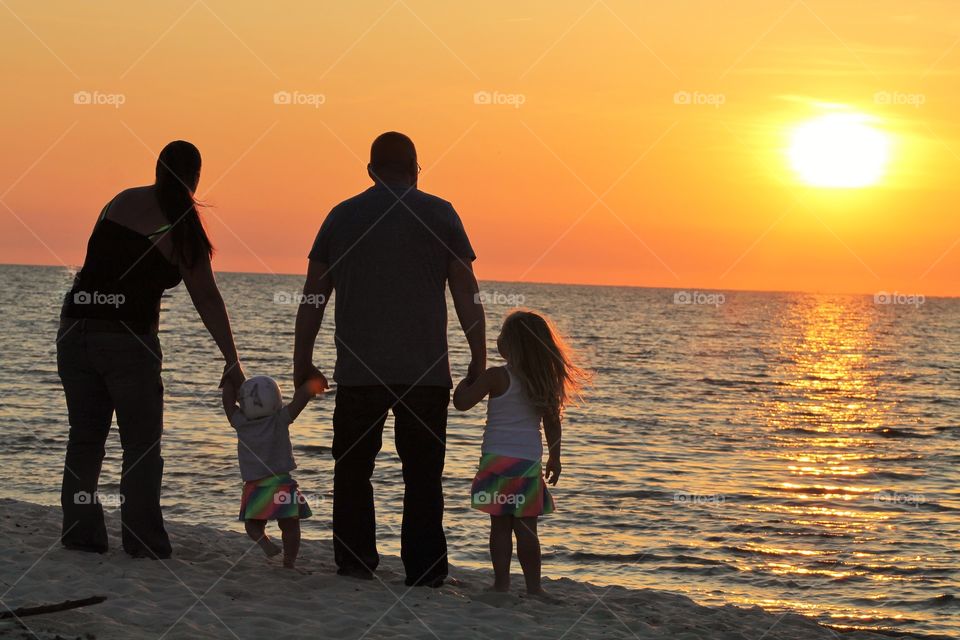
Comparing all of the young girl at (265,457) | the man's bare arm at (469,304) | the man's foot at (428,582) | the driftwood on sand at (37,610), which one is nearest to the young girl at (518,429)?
the man's bare arm at (469,304)

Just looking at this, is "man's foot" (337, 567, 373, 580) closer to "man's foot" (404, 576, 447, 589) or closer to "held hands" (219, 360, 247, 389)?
"man's foot" (404, 576, 447, 589)

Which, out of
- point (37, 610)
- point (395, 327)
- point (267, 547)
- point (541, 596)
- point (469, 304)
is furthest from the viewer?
point (267, 547)

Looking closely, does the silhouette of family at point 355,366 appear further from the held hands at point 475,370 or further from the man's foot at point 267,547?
Result: the man's foot at point 267,547

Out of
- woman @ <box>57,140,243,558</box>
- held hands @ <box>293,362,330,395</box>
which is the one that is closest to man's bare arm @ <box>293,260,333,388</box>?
held hands @ <box>293,362,330,395</box>

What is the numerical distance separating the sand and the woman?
1.61 feet

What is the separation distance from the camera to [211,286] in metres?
6.00

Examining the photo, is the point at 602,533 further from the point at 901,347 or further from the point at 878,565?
the point at 901,347

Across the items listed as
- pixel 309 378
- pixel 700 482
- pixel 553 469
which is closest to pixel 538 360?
pixel 553 469

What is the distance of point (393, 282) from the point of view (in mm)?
5812

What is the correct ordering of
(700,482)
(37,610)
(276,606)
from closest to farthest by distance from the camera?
(37,610) < (276,606) < (700,482)

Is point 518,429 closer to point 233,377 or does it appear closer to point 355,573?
point 355,573

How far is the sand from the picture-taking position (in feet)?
16.5

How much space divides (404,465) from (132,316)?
64.1 inches

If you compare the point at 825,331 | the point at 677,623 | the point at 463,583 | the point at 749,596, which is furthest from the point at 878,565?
the point at 825,331
